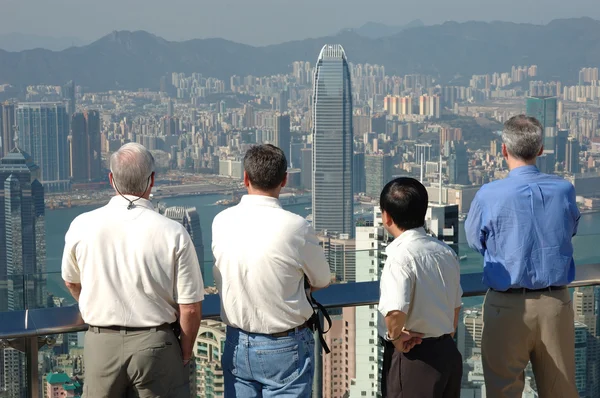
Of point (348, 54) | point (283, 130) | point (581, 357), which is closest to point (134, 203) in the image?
point (581, 357)

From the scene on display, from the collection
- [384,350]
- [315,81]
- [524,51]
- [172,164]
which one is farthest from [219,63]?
[384,350]

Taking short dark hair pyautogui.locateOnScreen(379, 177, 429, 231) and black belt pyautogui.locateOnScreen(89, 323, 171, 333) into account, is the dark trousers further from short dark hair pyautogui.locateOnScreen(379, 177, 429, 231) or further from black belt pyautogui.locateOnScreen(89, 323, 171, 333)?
black belt pyautogui.locateOnScreen(89, 323, 171, 333)

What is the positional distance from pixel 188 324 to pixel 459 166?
45.8 metres

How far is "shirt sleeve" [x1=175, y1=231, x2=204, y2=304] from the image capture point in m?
1.53

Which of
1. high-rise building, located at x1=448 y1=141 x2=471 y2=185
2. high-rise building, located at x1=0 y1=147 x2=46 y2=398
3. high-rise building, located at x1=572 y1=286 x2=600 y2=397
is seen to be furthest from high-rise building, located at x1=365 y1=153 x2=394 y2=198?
high-rise building, located at x1=572 y1=286 x2=600 y2=397

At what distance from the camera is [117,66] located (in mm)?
54906

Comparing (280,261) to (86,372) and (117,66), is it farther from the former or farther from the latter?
(117,66)

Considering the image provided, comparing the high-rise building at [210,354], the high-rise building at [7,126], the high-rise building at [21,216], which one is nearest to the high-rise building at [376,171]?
the high-rise building at [21,216]

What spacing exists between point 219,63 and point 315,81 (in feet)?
23.9

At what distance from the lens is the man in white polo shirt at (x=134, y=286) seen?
1526 mm

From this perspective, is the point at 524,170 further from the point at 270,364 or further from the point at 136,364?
the point at 136,364

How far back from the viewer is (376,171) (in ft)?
166

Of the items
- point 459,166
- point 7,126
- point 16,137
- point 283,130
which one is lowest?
point 459,166

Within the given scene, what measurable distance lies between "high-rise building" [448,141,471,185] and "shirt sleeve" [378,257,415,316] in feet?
136
